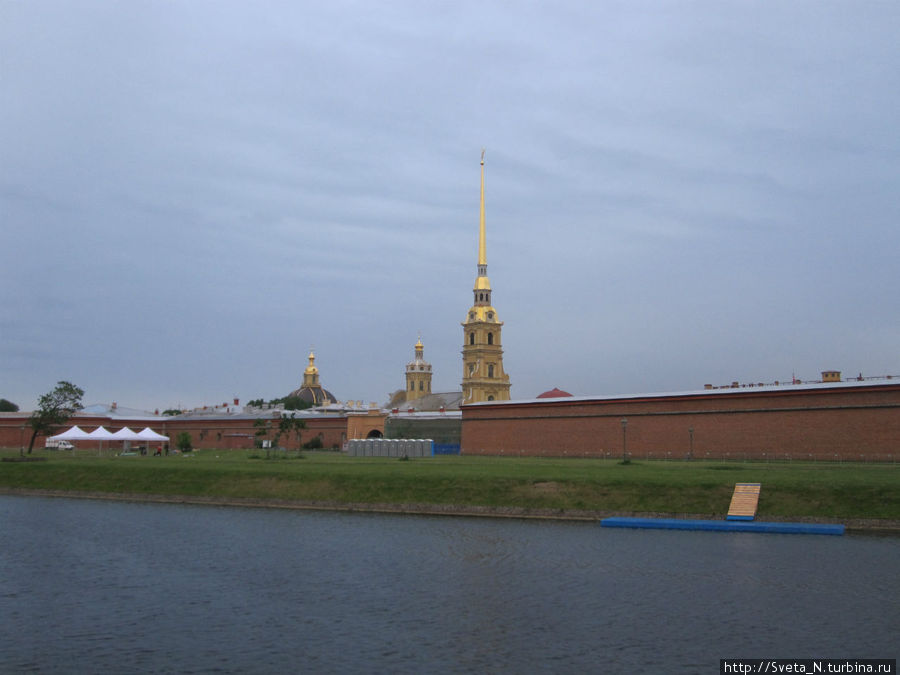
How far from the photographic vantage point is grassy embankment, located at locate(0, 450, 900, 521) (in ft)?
110

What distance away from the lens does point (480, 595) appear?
21719mm

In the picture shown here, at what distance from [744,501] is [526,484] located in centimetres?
959

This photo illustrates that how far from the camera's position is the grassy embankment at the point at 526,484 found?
3350 centimetres

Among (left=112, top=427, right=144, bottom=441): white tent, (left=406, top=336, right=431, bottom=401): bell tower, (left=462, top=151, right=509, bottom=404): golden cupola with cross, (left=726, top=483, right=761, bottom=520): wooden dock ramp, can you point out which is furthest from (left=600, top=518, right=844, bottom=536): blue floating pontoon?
(left=406, top=336, right=431, bottom=401): bell tower

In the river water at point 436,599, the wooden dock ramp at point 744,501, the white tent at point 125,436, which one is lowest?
the river water at point 436,599

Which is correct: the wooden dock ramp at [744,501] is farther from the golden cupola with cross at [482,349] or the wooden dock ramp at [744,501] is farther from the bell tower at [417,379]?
the bell tower at [417,379]

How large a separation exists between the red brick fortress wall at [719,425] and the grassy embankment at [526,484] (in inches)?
119

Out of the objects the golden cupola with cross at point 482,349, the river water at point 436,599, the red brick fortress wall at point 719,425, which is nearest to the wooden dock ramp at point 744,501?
the river water at point 436,599

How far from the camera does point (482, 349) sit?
12681 centimetres

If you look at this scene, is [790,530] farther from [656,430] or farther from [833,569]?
[656,430]

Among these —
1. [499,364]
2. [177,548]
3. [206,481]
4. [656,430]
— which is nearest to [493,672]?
[177,548]

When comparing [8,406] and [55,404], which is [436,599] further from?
[8,406]

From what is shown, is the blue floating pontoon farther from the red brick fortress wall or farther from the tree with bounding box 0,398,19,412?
the tree with bounding box 0,398,19,412

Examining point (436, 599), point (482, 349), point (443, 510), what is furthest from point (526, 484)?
point (482, 349)
